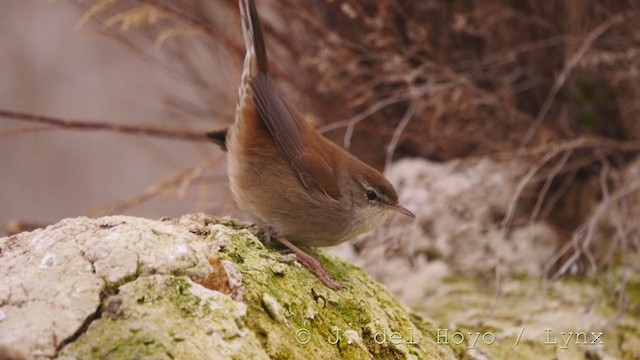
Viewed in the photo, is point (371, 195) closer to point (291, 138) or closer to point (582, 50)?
point (291, 138)

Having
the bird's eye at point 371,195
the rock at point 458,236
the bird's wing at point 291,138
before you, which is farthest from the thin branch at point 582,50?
the bird's wing at point 291,138

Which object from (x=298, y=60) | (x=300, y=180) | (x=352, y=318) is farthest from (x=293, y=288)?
(x=298, y=60)

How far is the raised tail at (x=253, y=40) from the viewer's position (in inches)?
108

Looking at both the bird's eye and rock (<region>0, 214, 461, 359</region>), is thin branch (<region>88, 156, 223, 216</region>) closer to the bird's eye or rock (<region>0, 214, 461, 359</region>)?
the bird's eye

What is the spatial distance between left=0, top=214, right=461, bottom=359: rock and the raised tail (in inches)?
21.9

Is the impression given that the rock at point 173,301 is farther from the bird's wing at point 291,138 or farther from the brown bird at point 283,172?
the bird's wing at point 291,138

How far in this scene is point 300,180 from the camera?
2809 millimetres

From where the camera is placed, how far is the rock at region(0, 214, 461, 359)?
1888mm

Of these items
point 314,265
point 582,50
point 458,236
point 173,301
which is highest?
point 582,50

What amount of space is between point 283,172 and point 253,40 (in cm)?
46

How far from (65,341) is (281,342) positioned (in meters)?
0.55

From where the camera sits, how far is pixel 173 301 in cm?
204

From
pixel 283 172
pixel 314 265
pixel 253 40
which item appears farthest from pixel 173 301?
pixel 253 40

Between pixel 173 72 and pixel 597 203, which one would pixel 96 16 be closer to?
pixel 173 72
